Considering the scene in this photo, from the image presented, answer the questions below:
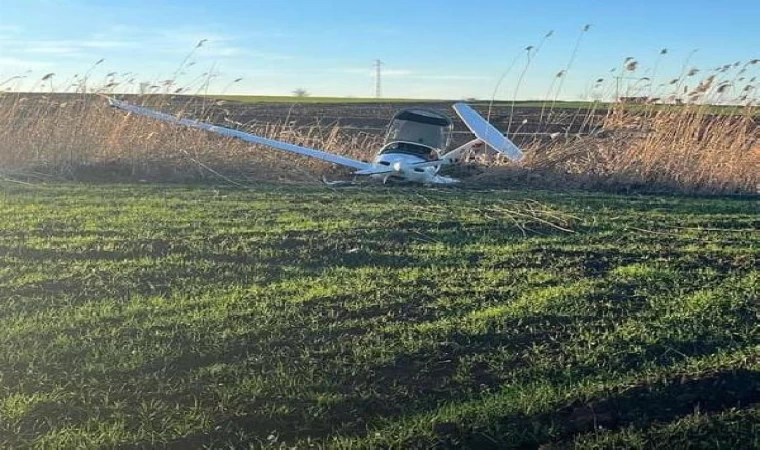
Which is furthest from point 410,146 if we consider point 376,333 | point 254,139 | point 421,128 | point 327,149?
point 376,333

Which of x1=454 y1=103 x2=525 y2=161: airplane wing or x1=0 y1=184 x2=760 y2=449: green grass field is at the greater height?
x1=454 y1=103 x2=525 y2=161: airplane wing

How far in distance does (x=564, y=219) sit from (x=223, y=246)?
3.32 meters

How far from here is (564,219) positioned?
25.5ft

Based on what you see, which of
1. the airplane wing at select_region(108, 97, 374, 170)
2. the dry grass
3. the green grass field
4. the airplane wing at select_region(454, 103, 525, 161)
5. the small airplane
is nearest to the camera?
the green grass field

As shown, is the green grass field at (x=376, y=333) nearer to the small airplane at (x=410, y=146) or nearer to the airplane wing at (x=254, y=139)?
the small airplane at (x=410, y=146)

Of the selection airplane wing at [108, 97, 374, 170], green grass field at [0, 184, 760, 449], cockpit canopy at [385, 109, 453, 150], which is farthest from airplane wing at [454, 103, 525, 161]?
green grass field at [0, 184, 760, 449]

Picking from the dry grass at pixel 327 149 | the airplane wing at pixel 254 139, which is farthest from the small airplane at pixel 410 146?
the dry grass at pixel 327 149

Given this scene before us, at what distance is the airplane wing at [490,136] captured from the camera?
40.7 feet

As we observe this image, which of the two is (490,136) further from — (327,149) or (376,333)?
(376,333)

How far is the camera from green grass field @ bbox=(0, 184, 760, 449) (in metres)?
3.12

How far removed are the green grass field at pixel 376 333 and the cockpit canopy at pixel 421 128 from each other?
5499 millimetres

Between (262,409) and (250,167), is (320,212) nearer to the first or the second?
(250,167)

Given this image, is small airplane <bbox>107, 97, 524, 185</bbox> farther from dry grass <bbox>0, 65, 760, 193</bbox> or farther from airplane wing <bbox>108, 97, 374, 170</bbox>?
dry grass <bbox>0, 65, 760, 193</bbox>

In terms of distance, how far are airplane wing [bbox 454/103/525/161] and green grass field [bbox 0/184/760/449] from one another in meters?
4.81
